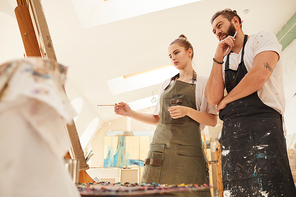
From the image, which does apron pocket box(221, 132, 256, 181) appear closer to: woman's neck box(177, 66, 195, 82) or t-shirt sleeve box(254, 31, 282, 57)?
t-shirt sleeve box(254, 31, 282, 57)

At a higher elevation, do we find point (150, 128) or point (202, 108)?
point (150, 128)

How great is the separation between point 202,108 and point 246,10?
251 centimetres

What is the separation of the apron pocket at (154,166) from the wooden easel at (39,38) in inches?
15.0

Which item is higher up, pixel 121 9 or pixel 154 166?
pixel 121 9

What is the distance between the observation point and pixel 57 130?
0.40 meters

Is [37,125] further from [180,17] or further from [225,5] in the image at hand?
[225,5]

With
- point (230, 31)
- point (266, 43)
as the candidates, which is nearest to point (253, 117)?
point (266, 43)

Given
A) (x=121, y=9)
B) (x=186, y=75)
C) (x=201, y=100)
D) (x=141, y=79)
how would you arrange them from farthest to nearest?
(x=141, y=79)
(x=121, y=9)
(x=186, y=75)
(x=201, y=100)

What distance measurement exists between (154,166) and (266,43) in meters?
0.90

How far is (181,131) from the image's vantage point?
4.40ft

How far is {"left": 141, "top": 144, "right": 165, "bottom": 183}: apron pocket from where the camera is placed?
1252 mm

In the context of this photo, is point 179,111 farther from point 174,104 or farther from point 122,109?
point 122,109

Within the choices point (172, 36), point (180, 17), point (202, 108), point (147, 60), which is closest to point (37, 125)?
A: point (202, 108)

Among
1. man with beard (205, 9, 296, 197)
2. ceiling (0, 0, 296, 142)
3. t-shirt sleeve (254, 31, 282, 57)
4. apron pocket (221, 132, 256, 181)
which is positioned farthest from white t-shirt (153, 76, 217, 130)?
ceiling (0, 0, 296, 142)
